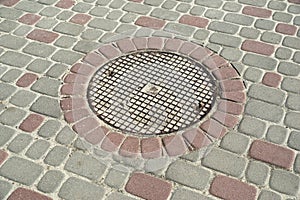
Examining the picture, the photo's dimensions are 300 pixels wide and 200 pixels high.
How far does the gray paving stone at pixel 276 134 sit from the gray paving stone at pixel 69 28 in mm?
2079

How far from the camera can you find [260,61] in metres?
3.62

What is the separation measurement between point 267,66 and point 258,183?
1251mm

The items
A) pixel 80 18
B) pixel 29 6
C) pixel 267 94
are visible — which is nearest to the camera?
pixel 267 94

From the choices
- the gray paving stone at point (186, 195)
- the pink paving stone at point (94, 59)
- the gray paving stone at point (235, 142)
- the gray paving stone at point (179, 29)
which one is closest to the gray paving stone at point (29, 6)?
the pink paving stone at point (94, 59)

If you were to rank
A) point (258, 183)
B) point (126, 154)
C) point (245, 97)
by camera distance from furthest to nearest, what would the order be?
point (245, 97), point (126, 154), point (258, 183)

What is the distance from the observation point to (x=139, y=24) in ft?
13.4

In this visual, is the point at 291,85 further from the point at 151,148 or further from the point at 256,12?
the point at 151,148

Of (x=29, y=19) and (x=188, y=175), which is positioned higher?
(x=29, y=19)

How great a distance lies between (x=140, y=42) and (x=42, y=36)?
973mm

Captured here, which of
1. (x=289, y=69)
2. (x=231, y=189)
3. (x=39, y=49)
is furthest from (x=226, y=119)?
(x=39, y=49)

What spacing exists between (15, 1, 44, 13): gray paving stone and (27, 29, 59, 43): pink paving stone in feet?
1.35

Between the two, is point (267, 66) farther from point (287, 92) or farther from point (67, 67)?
point (67, 67)

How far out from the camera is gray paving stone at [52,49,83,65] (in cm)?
368

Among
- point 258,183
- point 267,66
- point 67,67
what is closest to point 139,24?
point 67,67
